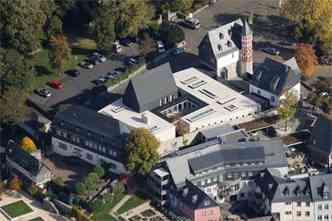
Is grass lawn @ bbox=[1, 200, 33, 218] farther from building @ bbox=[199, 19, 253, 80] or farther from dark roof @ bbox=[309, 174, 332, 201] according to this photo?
building @ bbox=[199, 19, 253, 80]

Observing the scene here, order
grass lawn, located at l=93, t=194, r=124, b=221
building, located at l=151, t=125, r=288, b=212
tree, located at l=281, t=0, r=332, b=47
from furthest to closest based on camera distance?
tree, located at l=281, t=0, r=332, b=47 < building, located at l=151, t=125, r=288, b=212 < grass lawn, located at l=93, t=194, r=124, b=221

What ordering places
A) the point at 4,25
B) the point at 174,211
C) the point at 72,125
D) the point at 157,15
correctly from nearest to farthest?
the point at 174,211 < the point at 72,125 < the point at 4,25 < the point at 157,15

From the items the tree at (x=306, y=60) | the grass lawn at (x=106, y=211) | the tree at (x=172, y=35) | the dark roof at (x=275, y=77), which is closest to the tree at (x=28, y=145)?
the grass lawn at (x=106, y=211)

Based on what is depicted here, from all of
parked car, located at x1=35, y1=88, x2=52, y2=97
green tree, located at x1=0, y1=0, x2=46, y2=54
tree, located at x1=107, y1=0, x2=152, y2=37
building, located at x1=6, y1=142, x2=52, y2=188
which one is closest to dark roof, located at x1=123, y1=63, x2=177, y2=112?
parked car, located at x1=35, y1=88, x2=52, y2=97

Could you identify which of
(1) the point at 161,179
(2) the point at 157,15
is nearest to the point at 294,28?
(2) the point at 157,15

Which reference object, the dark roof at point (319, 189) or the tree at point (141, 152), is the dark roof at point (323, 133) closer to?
the dark roof at point (319, 189)

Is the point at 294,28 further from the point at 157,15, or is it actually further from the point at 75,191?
the point at 75,191
